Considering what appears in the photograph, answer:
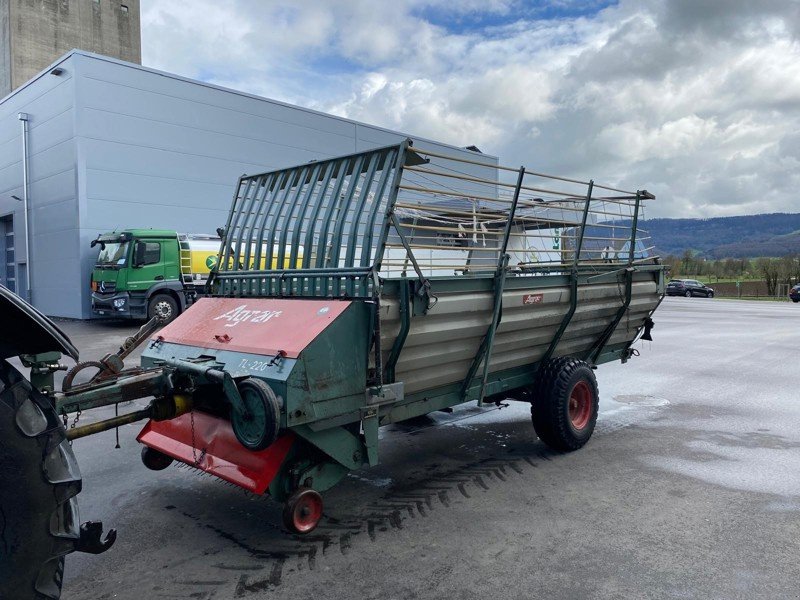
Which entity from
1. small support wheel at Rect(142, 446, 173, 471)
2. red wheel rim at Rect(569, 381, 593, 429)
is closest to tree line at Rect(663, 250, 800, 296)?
red wheel rim at Rect(569, 381, 593, 429)

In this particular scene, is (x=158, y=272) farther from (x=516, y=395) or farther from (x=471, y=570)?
(x=471, y=570)

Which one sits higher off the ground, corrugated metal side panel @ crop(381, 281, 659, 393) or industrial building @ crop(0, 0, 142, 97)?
industrial building @ crop(0, 0, 142, 97)

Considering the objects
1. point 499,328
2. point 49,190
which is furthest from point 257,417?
point 49,190

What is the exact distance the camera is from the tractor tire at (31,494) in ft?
7.25

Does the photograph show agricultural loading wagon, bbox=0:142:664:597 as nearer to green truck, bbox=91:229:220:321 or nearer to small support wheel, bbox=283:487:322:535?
small support wheel, bbox=283:487:322:535

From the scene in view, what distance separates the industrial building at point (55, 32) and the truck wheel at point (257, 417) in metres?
36.8

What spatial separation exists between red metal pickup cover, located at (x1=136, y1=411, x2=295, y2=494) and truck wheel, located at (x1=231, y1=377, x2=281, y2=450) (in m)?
0.15

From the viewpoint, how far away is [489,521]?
13.5ft

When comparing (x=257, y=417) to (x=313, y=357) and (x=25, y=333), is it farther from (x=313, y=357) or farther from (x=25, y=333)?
(x=25, y=333)

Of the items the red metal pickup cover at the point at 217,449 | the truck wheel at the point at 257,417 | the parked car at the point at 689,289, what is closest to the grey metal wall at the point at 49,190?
the red metal pickup cover at the point at 217,449

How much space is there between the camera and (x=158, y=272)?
1661 cm

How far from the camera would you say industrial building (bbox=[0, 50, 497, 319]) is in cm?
1878

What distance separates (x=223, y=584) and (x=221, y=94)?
21754mm

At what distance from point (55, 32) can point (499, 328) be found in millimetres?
38642
